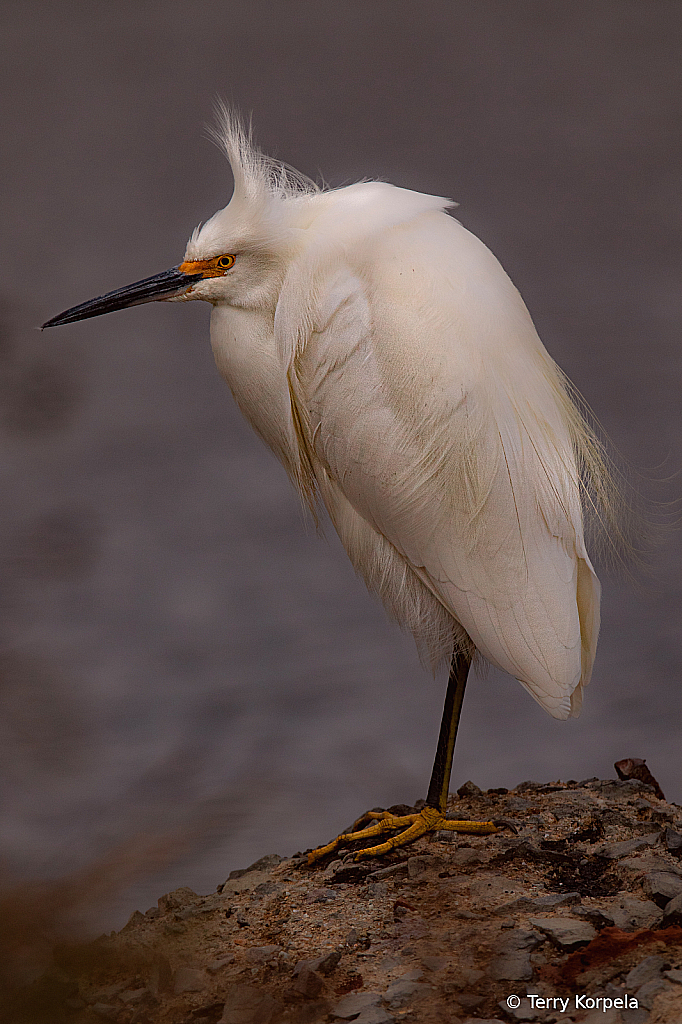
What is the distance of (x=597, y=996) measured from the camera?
1.36 metres

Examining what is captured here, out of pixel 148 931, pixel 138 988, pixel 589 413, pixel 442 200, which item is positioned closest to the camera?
pixel 138 988

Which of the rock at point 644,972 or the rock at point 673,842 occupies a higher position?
the rock at point 673,842

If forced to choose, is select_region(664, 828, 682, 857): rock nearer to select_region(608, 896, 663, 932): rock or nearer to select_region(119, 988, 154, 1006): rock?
select_region(608, 896, 663, 932): rock

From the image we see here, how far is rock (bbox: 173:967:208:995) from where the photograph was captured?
1.45 meters

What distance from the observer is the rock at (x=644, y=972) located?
135cm

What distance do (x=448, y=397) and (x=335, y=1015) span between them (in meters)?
1.00

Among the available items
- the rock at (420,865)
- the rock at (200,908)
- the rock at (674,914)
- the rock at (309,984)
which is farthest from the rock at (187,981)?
the rock at (674,914)

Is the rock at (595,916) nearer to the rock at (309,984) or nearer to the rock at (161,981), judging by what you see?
the rock at (309,984)

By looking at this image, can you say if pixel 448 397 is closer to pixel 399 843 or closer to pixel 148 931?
pixel 399 843

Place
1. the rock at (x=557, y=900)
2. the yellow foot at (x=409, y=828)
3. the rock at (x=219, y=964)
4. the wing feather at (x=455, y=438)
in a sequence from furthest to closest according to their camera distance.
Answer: the yellow foot at (x=409, y=828)
the wing feather at (x=455, y=438)
the rock at (x=557, y=900)
the rock at (x=219, y=964)

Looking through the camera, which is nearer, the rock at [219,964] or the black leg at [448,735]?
the rock at [219,964]

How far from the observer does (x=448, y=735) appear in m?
2.05

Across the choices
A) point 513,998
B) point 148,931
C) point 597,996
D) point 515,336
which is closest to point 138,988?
point 148,931

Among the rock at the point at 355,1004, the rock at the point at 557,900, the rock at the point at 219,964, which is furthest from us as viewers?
the rock at the point at 557,900
